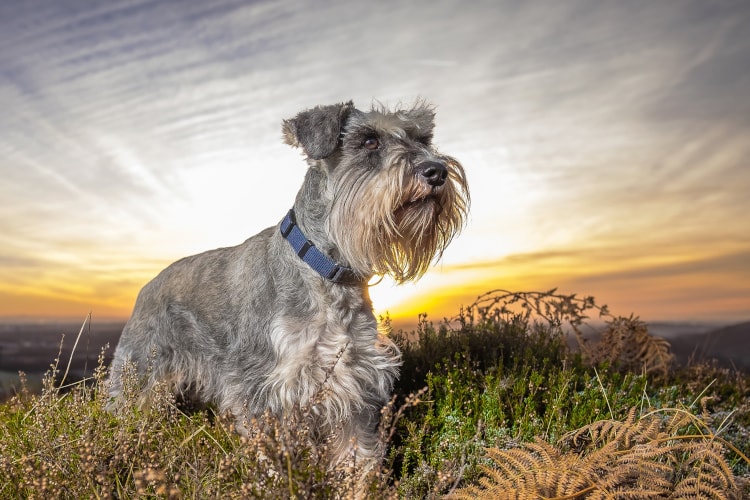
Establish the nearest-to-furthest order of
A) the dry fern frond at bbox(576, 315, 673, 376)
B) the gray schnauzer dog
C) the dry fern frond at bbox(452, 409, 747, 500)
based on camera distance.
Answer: the dry fern frond at bbox(452, 409, 747, 500) < the gray schnauzer dog < the dry fern frond at bbox(576, 315, 673, 376)

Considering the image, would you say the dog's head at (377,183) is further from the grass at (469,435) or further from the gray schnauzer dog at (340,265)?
the grass at (469,435)

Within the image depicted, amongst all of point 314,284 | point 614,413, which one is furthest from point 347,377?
point 614,413

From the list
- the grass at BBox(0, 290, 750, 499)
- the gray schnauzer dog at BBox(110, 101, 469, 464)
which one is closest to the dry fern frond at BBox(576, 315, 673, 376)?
the grass at BBox(0, 290, 750, 499)

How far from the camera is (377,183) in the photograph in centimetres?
458

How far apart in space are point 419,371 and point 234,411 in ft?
6.17

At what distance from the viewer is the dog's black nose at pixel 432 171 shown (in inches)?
178

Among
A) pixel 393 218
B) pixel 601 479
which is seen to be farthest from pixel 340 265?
pixel 601 479

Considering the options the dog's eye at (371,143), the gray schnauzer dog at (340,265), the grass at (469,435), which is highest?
the dog's eye at (371,143)

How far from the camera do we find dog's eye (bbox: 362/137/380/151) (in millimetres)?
4793

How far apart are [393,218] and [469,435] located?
5.98ft

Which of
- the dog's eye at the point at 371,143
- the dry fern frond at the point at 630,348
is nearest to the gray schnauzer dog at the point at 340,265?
the dog's eye at the point at 371,143

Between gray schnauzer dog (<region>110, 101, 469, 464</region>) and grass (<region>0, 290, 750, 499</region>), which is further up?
gray schnauzer dog (<region>110, 101, 469, 464</region>)

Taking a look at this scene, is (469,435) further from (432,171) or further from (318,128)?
(318,128)

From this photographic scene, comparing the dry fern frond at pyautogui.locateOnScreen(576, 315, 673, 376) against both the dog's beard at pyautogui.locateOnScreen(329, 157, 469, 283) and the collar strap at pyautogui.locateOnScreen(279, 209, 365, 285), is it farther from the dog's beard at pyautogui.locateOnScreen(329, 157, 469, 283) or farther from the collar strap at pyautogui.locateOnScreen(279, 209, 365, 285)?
the collar strap at pyautogui.locateOnScreen(279, 209, 365, 285)
